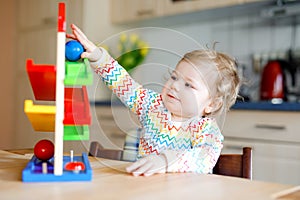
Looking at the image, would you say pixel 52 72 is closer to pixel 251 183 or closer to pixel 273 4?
pixel 251 183

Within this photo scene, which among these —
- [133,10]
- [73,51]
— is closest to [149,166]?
[73,51]

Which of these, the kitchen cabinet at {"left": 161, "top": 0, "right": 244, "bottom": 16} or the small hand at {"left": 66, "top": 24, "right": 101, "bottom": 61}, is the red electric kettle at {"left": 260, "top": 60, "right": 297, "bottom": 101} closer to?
the kitchen cabinet at {"left": 161, "top": 0, "right": 244, "bottom": 16}

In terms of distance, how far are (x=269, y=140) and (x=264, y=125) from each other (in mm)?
76

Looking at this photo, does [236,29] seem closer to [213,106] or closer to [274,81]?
[274,81]

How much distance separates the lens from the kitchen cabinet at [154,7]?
2.61 metres

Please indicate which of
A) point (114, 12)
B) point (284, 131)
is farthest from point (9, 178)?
point (114, 12)

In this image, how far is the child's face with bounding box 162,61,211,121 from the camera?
0.95 meters

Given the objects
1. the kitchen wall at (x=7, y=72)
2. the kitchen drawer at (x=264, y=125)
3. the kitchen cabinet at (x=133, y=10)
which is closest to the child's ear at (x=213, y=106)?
the kitchen drawer at (x=264, y=125)

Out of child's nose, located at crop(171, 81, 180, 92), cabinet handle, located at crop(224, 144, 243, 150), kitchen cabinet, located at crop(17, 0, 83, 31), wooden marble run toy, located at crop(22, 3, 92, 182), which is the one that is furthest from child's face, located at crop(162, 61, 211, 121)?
kitchen cabinet, located at crop(17, 0, 83, 31)

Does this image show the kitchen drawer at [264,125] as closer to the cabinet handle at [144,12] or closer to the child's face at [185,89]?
the cabinet handle at [144,12]

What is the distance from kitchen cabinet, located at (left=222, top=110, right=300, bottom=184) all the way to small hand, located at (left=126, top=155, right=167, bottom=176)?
54.1 inches

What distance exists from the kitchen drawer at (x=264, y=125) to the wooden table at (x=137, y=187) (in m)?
1.36

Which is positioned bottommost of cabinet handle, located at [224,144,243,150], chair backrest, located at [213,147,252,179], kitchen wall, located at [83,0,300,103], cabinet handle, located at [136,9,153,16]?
cabinet handle, located at [224,144,243,150]

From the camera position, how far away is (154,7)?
9.68 ft
